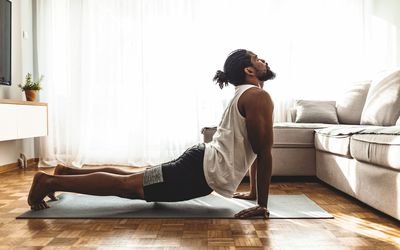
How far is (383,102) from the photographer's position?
3252 mm

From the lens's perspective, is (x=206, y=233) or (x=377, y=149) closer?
(x=206, y=233)

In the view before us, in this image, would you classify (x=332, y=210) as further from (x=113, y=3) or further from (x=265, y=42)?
(x=113, y=3)

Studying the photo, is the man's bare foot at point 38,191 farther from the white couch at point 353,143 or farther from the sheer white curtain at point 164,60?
the sheer white curtain at point 164,60

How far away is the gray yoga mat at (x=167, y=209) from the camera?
208 cm

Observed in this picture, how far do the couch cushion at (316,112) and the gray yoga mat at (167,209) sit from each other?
1436 millimetres

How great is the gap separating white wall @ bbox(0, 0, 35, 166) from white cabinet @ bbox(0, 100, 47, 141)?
1.02 ft

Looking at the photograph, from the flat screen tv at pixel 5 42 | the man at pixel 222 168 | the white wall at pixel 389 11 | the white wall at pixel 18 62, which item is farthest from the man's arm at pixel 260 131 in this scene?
the white wall at pixel 389 11

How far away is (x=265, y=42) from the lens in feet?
14.9

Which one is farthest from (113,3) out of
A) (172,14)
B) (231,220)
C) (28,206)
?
(231,220)

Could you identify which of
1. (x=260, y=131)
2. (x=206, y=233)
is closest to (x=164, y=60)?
(x=260, y=131)

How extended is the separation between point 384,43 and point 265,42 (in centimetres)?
133

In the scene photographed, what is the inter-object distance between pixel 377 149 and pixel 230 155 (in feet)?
2.46

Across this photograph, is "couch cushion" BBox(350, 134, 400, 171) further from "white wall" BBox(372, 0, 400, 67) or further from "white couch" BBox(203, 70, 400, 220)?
"white wall" BBox(372, 0, 400, 67)

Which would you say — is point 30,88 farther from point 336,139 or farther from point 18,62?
point 336,139
